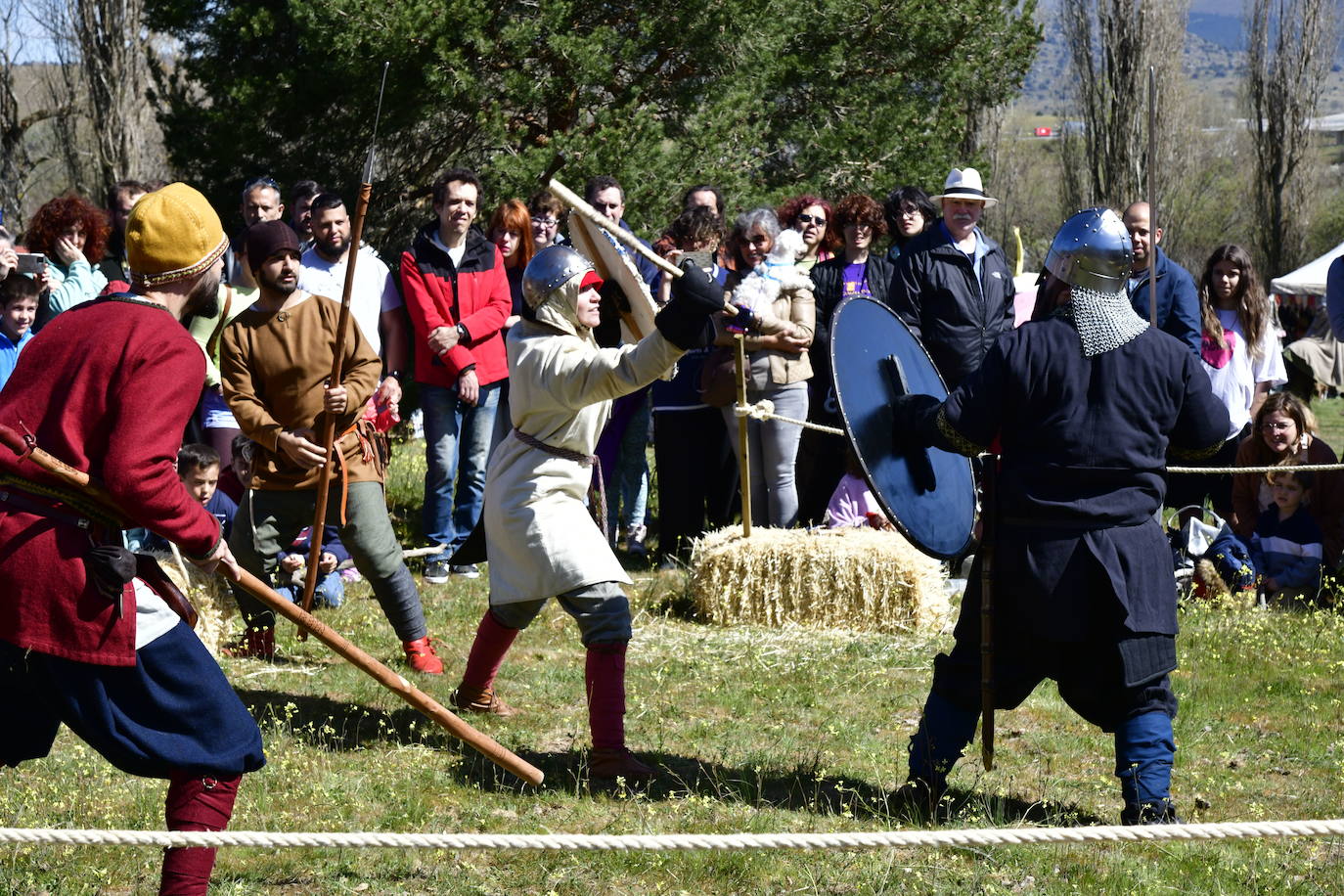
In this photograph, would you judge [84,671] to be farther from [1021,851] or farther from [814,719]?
[814,719]

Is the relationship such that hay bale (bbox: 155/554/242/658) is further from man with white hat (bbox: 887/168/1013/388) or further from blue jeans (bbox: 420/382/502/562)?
man with white hat (bbox: 887/168/1013/388)

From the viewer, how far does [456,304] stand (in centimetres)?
782

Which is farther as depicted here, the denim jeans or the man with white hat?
the denim jeans

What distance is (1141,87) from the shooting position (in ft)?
72.2

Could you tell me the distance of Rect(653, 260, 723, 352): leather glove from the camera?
4242 mm

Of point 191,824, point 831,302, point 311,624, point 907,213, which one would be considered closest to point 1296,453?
point 907,213

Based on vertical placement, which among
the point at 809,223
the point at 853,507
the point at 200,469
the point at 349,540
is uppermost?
the point at 809,223

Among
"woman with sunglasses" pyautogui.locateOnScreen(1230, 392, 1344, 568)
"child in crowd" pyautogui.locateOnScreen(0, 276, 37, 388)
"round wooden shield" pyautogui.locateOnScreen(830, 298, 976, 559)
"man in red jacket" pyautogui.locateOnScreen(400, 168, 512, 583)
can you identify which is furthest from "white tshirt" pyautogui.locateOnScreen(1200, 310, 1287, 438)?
"child in crowd" pyautogui.locateOnScreen(0, 276, 37, 388)

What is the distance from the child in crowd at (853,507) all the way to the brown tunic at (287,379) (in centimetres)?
279

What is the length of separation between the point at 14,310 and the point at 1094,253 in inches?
200

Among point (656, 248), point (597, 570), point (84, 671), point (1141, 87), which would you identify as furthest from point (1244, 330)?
point (1141, 87)

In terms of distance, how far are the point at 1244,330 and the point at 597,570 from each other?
495 cm

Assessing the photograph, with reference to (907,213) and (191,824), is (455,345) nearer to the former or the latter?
(907,213)

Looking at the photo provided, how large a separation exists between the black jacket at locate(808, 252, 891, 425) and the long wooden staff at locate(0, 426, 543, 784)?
155 inches
